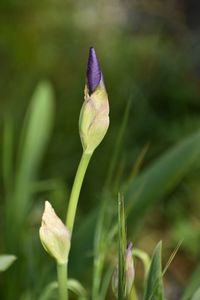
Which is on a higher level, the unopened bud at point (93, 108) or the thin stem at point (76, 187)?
the unopened bud at point (93, 108)

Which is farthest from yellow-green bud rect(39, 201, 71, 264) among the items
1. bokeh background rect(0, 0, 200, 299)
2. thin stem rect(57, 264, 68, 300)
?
bokeh background rect(0, 0, 200, 299)

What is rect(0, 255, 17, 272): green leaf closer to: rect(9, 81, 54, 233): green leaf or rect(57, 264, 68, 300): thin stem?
rect(57, 264, 68, 300): thin stem

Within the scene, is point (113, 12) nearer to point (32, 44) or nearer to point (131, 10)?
point (131, 10)

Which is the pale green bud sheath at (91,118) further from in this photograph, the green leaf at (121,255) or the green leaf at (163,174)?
the green leaf at (163,174)

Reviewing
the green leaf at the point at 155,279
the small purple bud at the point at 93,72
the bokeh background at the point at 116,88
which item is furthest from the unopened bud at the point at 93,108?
the bokeh background at the point at 116,88

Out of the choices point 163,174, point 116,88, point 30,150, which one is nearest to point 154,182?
point 163,174

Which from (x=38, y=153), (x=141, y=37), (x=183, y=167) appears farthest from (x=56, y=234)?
(x=141, y=37)
